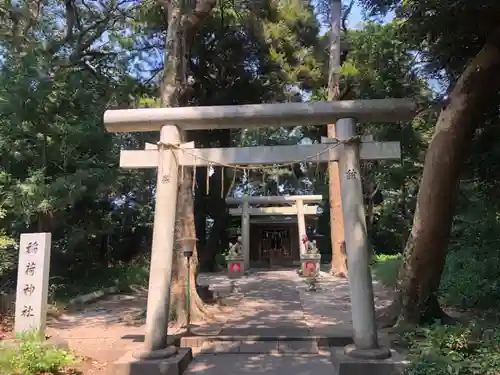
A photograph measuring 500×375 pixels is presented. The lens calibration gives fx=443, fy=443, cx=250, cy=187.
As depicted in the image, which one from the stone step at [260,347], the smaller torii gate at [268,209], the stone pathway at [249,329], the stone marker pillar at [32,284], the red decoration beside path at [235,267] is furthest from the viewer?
the smaller torii gate at [268,209]

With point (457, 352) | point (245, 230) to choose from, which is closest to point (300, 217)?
point (245, 230)

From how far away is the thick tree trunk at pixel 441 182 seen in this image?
259 inches

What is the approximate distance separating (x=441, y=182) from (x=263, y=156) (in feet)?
9.12

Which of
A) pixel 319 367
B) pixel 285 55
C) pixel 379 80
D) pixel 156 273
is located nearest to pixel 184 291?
pixel 156 273

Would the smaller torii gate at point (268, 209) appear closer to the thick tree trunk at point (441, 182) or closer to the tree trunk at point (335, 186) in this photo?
the tree trunk at point (335, 186)

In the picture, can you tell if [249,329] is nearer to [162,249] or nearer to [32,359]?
[162,249]

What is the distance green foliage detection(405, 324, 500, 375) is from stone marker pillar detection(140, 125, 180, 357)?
3.10 metres

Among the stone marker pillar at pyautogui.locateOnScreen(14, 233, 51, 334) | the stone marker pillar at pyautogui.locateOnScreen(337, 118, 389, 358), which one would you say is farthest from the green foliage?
the stone marker pillar at pyautogui.locateOnScreen(14, 233, 51, 334)

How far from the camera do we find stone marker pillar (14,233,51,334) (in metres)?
6.56

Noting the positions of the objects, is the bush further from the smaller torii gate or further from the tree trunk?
the smaller torii gate

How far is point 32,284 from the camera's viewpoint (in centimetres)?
676

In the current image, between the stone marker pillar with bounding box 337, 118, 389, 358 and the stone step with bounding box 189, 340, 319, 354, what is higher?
the stone marker pillar with bounding box 337, 118, 389, 358

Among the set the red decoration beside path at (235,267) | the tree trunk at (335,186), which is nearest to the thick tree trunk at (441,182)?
the tree trunk at (335,186)

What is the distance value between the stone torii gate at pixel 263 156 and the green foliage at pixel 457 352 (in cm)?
67
